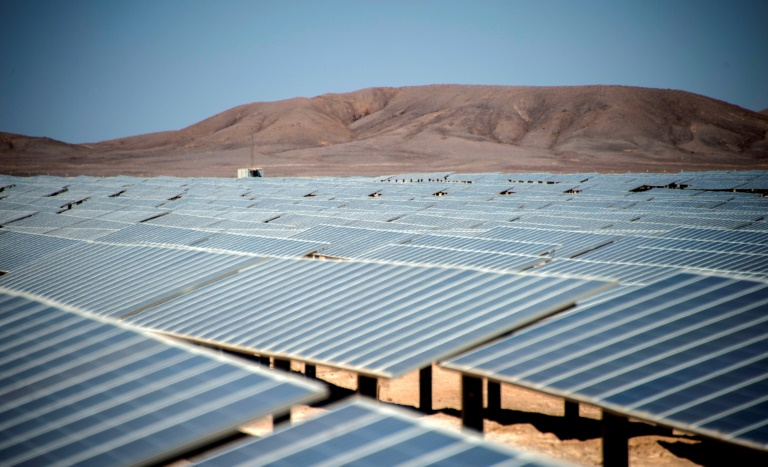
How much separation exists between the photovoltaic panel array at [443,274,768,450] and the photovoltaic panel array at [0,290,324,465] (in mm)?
2941

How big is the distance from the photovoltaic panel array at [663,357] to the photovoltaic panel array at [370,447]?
265 centimetres

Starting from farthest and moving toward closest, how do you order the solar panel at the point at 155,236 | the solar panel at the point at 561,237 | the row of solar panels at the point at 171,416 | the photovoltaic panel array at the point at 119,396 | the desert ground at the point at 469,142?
the desert ground at the point at 469,142, the solar panel at the point at 155,236, the solar panel at the point at 561,237, the photovoltaic panel array at the point at 119,396, the row of solar panels at the point at 171,416

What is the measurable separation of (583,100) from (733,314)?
17131cm

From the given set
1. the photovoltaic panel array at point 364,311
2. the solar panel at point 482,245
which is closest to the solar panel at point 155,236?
the solar panel at point 482,245

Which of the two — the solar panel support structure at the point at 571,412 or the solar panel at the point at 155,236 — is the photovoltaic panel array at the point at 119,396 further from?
the solar panel at the point at 155,236

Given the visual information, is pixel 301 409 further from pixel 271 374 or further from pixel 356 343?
pixel 271 374

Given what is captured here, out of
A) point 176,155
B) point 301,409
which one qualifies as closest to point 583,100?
point 176,155

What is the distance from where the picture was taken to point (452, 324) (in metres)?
9.23

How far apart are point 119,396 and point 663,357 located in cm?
583

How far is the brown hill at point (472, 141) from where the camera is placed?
407ft

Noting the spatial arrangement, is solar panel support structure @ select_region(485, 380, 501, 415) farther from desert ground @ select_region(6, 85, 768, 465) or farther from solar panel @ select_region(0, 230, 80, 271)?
desert ground @ select_region(6, 85, 768, 465)

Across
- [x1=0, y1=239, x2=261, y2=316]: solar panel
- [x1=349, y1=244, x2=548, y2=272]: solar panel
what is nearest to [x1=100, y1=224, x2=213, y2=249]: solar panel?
[x1=0, y1=239, x2=261, y2=316]: solar panel

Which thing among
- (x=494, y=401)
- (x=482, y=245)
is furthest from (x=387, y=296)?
(x=482, y=245)

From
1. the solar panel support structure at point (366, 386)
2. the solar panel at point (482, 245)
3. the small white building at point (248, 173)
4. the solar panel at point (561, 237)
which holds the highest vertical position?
the small white building at point (248, 173)
